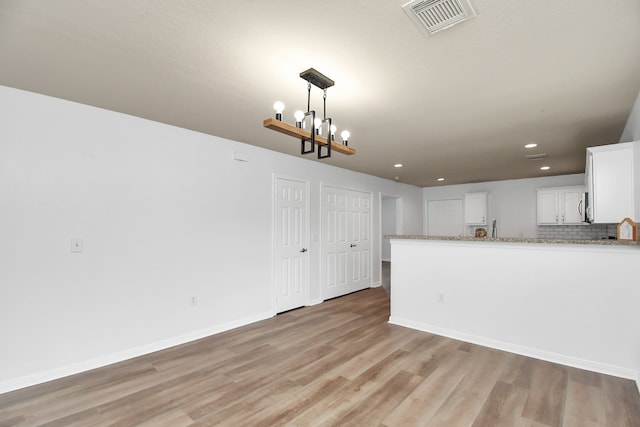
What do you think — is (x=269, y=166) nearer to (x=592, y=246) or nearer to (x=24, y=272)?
(x=24, y=272)

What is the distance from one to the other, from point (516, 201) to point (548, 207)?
2.66 feet

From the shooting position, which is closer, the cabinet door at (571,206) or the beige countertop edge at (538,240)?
the beige countertop edge at (538,240)

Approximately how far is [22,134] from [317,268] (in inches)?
157

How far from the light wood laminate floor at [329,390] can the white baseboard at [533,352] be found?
0.09m

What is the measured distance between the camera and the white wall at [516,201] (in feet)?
22.2

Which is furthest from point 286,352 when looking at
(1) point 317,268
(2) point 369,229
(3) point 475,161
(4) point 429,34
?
(3) point 475,161

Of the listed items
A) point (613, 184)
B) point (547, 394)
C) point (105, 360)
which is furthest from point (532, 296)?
point (105, 360)

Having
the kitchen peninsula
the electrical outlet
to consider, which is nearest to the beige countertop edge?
the kitchen peninsula

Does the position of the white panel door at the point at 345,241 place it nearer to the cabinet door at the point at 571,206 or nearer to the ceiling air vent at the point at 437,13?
the ceiling air vent at the point at 437,13

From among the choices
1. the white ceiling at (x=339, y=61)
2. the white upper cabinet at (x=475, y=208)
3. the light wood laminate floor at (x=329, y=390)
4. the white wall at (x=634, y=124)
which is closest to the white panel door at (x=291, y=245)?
the light wood laminate floor at (x=329, y=390)

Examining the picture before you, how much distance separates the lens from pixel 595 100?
8.87 feet

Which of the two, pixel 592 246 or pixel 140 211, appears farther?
pixel 140 211

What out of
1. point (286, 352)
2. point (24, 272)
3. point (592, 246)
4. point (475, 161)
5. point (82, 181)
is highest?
point (475, 161)

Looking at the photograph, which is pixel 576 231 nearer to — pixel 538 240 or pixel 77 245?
pixel 538 240
